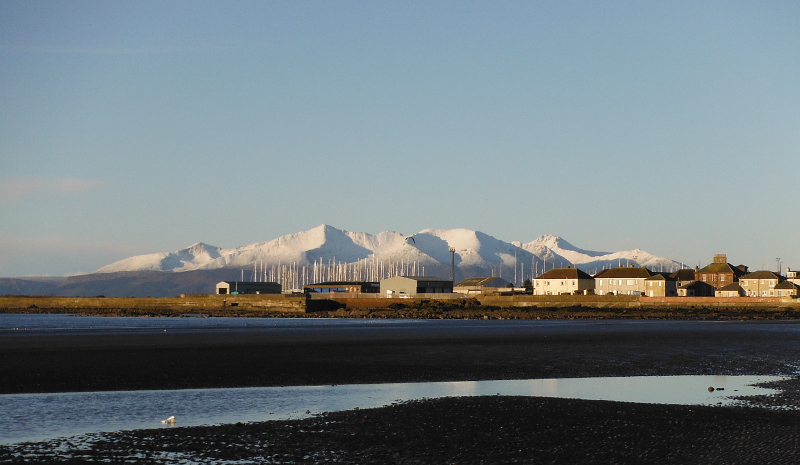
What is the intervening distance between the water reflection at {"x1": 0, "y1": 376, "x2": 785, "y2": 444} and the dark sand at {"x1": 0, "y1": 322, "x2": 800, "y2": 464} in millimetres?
1244

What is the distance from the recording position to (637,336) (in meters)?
56.0

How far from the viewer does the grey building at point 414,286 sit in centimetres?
17100

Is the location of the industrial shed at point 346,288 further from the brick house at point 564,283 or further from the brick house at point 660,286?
the brick house at point 660,286

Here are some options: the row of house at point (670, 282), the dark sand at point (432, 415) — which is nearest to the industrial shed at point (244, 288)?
the row of house at point (670, 282)

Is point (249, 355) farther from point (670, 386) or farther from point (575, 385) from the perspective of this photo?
point (670, 386)

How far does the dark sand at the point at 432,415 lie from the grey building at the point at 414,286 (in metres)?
127

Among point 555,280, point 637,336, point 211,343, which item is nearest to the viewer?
point 211,343

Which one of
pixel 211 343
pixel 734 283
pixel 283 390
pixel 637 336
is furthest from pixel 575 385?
pixel 734 283

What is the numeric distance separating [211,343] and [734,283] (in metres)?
123

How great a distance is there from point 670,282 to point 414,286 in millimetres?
47896

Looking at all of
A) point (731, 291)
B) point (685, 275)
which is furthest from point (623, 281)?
point (731, 291)

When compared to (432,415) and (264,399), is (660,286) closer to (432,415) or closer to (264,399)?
(264,399)

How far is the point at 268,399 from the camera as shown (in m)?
24.2

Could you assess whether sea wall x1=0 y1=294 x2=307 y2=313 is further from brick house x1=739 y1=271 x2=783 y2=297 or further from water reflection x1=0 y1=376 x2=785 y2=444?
water reflection x1=0 y1=376 x2=785 y2=444
